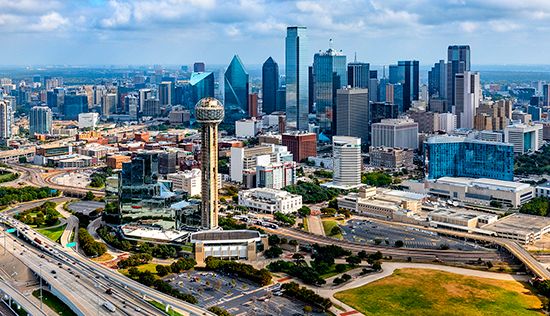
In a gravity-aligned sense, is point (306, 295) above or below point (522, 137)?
below

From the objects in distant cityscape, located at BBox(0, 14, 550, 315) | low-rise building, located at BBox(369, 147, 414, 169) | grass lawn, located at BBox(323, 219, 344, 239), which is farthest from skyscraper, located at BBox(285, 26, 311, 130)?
grass lawn, located at BBox(323, 219, 344, 239)

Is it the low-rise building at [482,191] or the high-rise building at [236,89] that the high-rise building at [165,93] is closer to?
the high-rise building at [236,89]

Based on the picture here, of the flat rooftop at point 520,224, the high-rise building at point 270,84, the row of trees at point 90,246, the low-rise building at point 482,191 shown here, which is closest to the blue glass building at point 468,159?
the low-rise building at point 482,191

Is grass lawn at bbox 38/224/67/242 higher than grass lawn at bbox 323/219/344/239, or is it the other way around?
grass lawn at bbox 38/224/67/242

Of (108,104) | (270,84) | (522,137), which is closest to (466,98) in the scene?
(522,137)

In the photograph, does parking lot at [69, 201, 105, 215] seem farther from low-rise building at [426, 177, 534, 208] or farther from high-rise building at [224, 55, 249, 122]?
high-rise building at [224, 55, 249, 122]

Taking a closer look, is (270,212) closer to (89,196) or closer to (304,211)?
(304,211)
